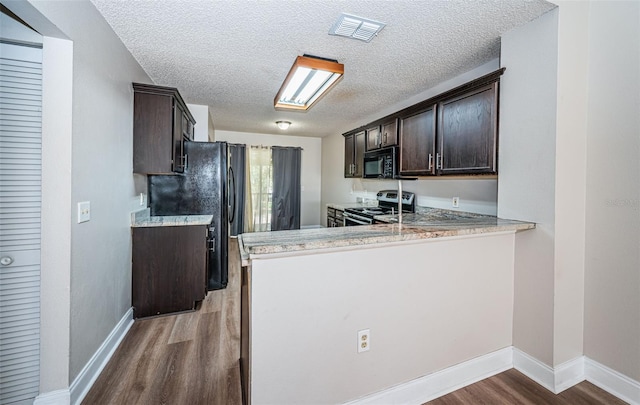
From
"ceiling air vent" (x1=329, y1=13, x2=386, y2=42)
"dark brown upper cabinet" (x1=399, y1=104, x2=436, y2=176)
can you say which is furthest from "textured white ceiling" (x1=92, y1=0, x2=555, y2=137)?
"dark brown upper cabinet" (x1=399, y1=104, x2=436, y2=176)

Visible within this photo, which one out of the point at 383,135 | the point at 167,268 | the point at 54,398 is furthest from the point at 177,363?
the point at 383,135

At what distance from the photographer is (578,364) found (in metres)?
1.87

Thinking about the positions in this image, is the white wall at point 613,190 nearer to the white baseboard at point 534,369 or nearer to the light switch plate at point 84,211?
the white baseboard at point 534,369

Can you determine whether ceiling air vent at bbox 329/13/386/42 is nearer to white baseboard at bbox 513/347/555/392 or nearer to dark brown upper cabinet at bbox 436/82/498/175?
dark brown upper cabinet at bbox 436/82/498/175

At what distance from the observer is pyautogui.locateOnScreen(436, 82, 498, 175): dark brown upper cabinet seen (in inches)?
84.5

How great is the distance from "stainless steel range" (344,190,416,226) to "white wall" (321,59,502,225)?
0.40ft

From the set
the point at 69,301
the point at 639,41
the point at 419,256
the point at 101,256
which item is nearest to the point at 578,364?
the point at 419,256

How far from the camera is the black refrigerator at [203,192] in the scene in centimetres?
318

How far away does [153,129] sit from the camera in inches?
106

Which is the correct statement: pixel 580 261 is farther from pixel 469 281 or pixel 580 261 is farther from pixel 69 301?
pixel 69 301

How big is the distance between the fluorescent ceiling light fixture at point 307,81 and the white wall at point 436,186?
4.75 feet

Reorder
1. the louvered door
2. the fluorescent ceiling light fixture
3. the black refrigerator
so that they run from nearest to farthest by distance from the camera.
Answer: the louvered door, the fluorescent ceiling light fixture, the black refrigerator

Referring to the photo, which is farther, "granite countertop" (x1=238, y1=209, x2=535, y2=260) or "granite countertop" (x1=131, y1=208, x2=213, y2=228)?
"granite countertop" (x1=131, y1=208, x2=213, y2=228)

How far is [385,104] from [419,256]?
2.98 m
